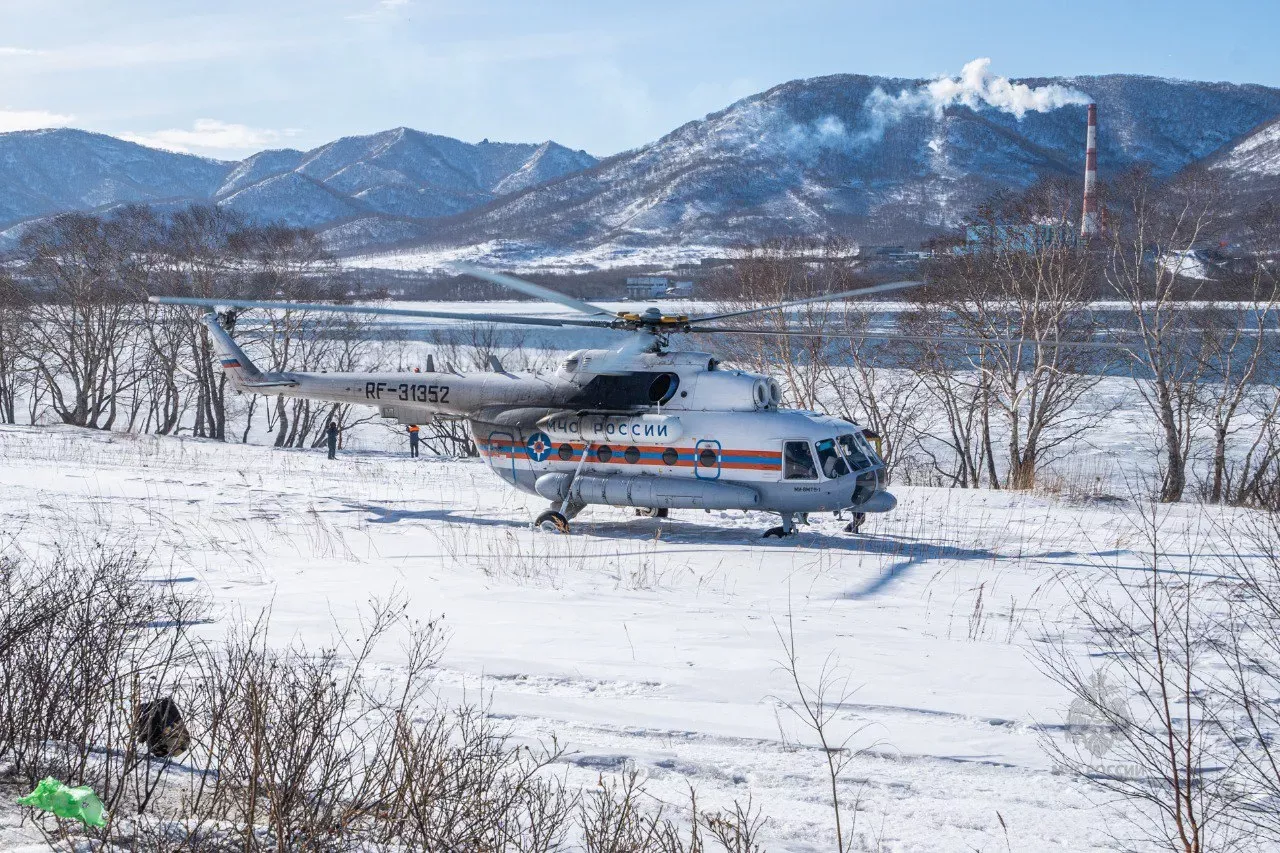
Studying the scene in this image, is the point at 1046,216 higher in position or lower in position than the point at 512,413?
higher

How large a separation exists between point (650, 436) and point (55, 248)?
31.2 m

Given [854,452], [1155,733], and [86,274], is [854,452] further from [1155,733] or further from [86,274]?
[86,274]

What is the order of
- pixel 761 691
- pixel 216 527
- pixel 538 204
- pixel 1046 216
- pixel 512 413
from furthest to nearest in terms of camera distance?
pixel 538 204 < pixel 1046 216 < pixel 512 413 < pixel 216 527 < pixel 761 691

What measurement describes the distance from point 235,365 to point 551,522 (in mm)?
6744

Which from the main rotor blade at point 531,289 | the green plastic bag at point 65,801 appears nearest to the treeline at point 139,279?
the main rotor blade at point 531,289

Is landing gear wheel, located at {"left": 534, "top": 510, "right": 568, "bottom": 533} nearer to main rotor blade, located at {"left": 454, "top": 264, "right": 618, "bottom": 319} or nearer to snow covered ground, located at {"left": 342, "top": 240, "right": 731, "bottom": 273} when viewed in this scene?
main rotor blade, located at {"left": 454, "top": 264, "right": 618, "bottom": 319}

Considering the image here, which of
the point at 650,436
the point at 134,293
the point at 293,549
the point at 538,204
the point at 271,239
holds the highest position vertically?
the point at 538,204

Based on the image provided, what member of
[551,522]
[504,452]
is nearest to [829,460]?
[551,522]

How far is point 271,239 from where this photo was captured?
3588 centimetres

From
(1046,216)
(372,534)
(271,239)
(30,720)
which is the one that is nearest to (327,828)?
(30,720)

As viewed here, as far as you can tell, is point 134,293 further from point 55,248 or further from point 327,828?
point 327,828

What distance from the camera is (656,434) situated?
1323 centimetres

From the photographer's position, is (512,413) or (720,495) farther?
(512,413)

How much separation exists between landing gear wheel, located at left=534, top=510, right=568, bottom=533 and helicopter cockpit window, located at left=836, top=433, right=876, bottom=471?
402 centimetres
